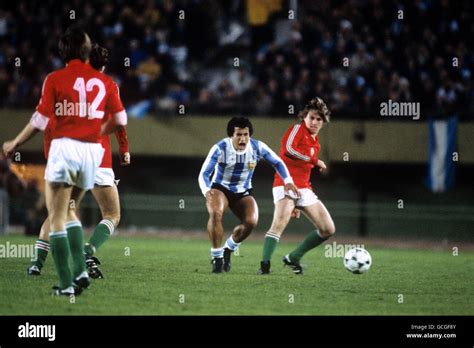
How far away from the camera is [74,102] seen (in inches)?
328

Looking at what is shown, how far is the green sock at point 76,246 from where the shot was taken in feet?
28.0

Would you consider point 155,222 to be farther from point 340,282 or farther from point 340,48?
point 340,282

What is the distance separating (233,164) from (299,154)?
839 mm

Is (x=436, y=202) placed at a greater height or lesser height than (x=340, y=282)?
greater

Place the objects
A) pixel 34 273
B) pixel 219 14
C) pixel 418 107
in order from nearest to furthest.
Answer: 1. pixel 34 273
2. pixel 418 107
3. pixel 219 14

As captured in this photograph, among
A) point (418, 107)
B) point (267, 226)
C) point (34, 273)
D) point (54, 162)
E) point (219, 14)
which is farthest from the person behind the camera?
point (219, 14)

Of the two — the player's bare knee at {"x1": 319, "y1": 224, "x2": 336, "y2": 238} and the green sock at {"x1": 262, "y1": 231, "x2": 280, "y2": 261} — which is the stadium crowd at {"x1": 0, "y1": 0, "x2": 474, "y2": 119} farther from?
the green sock at {"x1": 262, "y1": 231, "x2": 280, "y2": 261}

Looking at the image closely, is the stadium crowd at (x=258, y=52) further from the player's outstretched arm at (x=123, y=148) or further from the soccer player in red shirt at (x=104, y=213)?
the soccer player in red shirt at (x=104, y=213)

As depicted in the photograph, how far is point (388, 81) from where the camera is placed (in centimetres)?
2128

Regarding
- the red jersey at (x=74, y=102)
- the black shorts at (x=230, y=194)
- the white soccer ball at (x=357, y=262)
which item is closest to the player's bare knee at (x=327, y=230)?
the white soccer ball at (x=357, y=262)

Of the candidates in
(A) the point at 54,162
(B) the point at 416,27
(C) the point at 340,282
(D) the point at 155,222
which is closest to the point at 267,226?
(D) the point at 155,222

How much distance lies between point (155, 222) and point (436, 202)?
21.8 ft

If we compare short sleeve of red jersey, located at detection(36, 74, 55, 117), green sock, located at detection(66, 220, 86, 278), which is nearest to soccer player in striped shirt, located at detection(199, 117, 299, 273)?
green sock, located at detection(66, 220, 86, 278)
